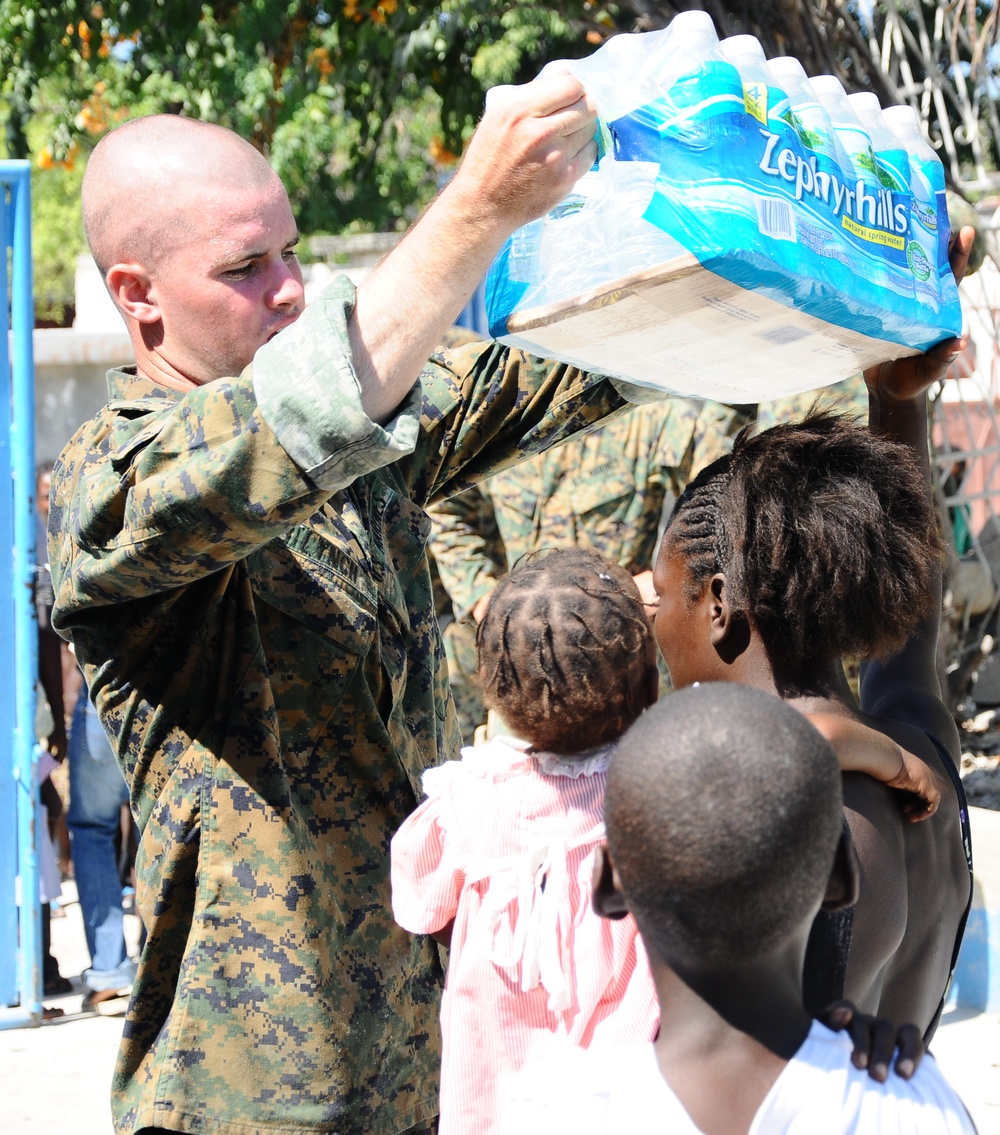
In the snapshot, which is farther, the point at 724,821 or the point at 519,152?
the point at 519,152

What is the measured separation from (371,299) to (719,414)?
11.2 feet

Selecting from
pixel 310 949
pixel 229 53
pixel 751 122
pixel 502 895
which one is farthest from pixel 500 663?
pixel 229 53

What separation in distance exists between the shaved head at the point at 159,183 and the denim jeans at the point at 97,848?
3272 millimetres

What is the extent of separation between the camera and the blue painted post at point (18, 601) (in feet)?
14.3

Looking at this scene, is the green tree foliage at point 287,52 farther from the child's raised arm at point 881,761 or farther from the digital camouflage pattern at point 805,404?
the child's raised arm at point 881,761

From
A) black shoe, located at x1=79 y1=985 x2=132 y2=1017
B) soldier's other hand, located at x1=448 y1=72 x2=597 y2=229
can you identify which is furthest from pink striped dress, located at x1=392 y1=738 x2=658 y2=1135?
black shoe, located at x1=79 y1=985 x2=132 y2=1017

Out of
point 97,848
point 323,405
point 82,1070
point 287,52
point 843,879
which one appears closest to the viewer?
point 843,879

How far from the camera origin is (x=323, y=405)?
1368mm

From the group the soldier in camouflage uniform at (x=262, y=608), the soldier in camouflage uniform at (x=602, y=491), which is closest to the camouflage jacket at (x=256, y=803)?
the soldier in camouflage uniform at (x=262, y=608)

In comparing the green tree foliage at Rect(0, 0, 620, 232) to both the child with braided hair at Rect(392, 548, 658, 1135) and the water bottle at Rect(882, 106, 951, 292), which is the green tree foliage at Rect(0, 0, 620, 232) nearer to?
the water bottle at Rect(882, 106, 951, 292)

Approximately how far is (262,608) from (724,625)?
0.60m

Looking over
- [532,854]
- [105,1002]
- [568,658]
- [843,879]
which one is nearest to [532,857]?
[532,854]

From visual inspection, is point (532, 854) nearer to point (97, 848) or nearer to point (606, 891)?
point (606, 891)

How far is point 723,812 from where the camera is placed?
3.78 ft
